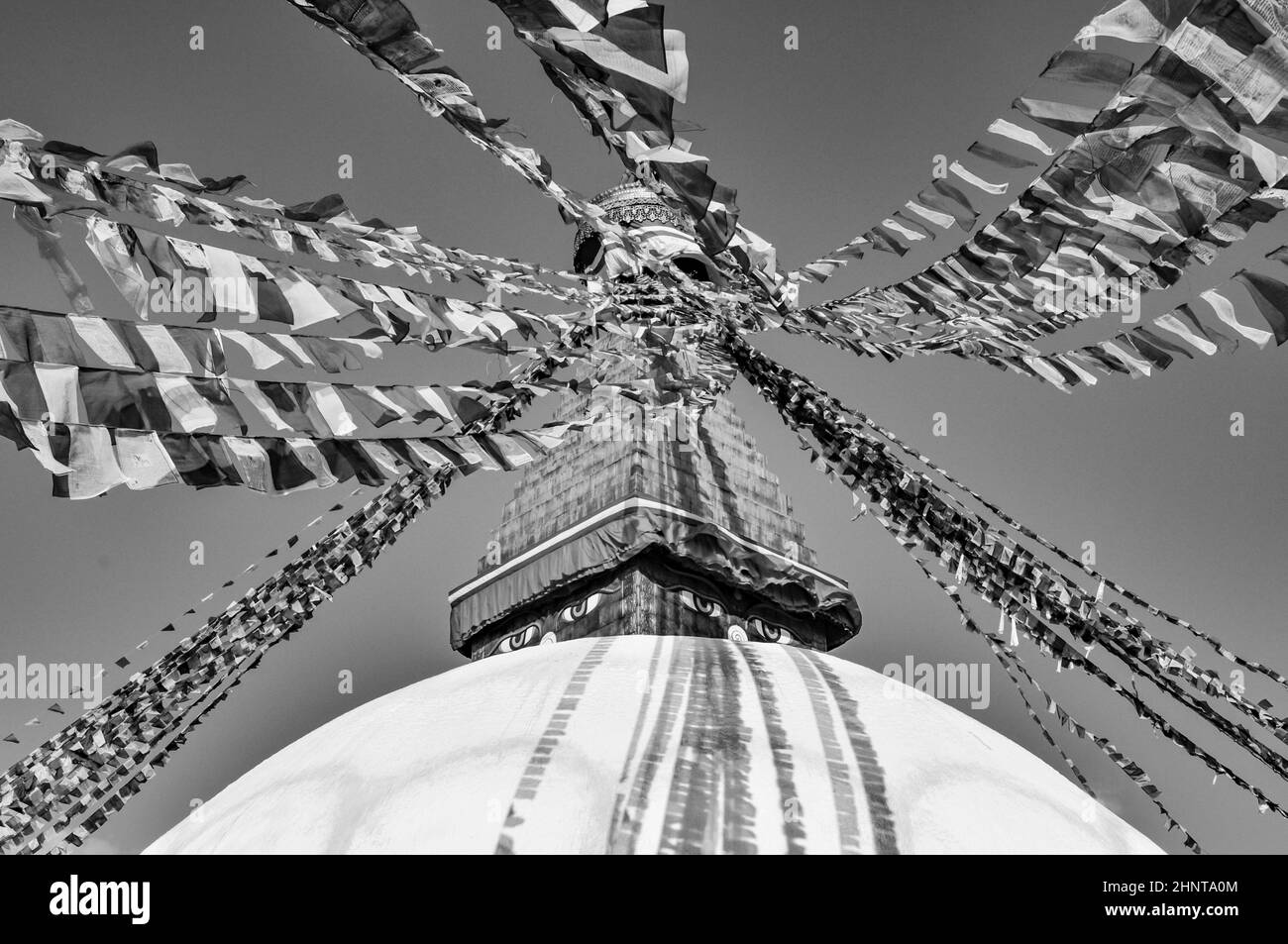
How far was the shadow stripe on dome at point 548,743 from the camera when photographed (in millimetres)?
3318

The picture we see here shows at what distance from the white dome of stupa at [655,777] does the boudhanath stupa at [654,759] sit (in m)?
0.01

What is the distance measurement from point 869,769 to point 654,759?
995 mm

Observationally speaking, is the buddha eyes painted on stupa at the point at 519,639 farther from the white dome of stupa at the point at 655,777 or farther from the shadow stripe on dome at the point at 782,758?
the shadow stripe on dome at the point at 782,758

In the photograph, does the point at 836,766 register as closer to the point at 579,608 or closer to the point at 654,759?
the point at 654,759

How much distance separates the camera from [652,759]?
3701 mm

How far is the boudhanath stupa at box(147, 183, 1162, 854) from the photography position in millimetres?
3396

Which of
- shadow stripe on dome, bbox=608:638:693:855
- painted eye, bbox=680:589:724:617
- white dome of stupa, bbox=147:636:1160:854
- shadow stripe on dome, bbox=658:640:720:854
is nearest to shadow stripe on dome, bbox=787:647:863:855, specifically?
white dome of stupa, bbox=147:636:1160:854

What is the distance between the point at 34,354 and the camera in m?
2.86

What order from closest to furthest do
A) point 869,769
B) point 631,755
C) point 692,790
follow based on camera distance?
point 692,790
point 631,755
point 869,769

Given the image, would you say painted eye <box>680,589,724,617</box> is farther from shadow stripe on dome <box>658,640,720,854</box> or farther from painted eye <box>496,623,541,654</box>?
shadow stripe on dome <box>658,640,720,854</box>

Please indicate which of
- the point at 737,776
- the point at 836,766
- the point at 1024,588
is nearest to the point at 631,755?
the point at 737,776

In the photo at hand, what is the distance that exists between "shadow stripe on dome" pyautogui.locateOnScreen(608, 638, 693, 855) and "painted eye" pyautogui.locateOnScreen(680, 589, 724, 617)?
1.63 meters
